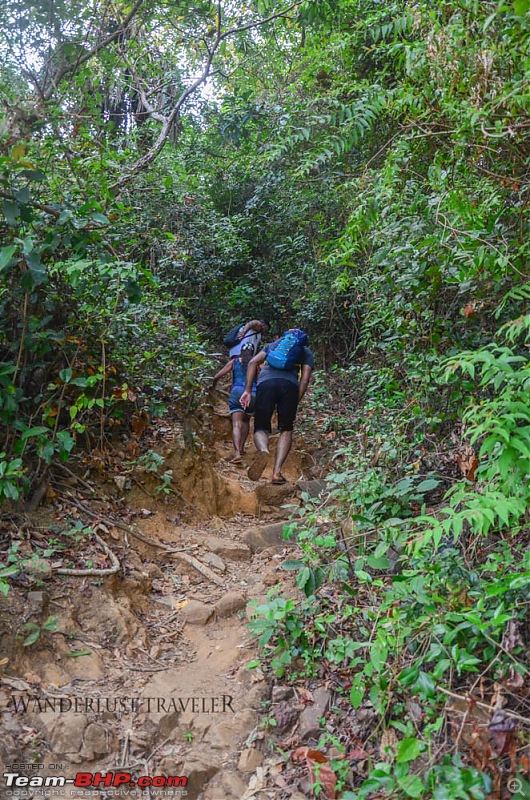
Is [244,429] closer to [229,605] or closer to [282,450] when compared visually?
[282,450]

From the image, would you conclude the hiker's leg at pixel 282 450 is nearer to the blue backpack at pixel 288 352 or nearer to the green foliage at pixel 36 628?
the blue backpack at pixel 288 352

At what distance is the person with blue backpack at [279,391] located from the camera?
7004mm

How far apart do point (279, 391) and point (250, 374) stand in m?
0.50

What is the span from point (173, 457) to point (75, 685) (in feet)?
9.50

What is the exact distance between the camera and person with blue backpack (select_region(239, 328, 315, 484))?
700cm

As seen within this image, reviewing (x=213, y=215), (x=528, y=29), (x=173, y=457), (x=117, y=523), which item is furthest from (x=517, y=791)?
(x=213, y=215)

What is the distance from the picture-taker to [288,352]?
7.02 m

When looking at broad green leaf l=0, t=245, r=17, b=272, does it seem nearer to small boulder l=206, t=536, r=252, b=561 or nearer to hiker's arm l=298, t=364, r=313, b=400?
small boulder l=206, t=536, r=252, b=561

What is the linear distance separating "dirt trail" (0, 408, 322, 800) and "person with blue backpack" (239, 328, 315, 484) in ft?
5.26

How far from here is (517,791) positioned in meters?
2.40

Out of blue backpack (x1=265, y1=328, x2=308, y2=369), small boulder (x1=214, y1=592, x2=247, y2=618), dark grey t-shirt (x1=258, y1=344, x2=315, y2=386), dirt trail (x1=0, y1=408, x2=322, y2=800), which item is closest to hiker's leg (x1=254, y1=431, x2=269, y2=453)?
dark grey t-shirt (x1=258, y1=344, x2=315, y2=386)

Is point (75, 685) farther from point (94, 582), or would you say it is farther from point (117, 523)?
point (117, 523)

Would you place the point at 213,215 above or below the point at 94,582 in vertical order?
above

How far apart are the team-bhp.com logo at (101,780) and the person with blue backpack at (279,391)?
391 cm
